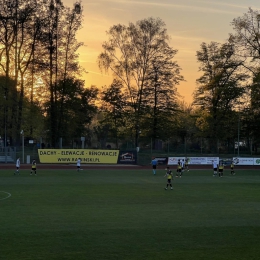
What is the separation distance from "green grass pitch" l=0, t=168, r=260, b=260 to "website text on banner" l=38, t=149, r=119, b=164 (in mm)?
26270

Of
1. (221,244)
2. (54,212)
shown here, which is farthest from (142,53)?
(221,244)

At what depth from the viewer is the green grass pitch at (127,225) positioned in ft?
36.5

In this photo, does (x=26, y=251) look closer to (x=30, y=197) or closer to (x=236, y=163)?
(x=30, y=197)

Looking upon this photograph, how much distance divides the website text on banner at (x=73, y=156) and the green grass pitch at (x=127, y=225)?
26.3m

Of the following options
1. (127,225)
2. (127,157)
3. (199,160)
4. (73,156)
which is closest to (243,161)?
(199,160)

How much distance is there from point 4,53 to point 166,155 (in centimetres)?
2817

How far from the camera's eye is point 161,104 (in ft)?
219

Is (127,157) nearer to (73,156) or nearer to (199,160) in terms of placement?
(73,156)

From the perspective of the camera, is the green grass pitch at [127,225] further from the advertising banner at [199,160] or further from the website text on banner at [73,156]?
the advertising banner at [199,160]

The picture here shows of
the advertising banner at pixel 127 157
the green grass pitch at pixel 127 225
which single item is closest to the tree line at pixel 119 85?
the advertising banner at pixel 127 157

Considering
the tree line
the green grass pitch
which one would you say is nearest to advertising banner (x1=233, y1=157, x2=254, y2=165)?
the tree line

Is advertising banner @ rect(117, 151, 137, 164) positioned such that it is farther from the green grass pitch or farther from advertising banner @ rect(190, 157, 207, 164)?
the green grass pitch

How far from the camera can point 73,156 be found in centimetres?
5072

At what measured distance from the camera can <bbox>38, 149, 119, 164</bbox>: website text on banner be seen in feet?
165
